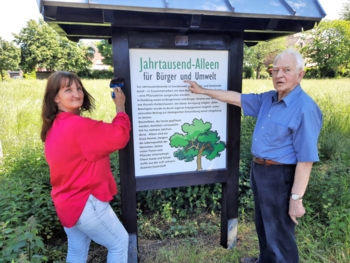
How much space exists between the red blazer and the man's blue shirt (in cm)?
118

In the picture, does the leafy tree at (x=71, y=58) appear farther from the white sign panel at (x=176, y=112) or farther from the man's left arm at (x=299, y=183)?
the man's left arm at (x=299, y=183)

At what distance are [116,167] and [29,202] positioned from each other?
4.45 ft

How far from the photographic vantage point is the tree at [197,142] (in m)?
2.85

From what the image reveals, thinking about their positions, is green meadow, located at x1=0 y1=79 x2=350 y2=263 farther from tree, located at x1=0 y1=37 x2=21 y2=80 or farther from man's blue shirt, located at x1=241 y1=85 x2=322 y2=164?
tree, located at x1=0 y1=37 x2=21 y2=80

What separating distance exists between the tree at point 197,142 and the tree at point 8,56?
5722 cm

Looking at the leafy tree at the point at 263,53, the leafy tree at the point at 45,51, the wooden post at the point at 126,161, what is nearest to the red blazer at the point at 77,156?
the wooden post at the point at 126,161

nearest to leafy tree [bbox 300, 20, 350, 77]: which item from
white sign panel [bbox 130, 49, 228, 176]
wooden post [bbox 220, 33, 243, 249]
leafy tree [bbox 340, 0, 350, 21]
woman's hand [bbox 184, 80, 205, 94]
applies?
leafy tree [bbox 340, 0, 350, 21]

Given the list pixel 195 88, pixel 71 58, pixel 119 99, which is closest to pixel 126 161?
pixel 119 99

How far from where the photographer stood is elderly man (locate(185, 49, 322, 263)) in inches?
86.7

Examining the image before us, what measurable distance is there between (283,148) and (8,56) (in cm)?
6025

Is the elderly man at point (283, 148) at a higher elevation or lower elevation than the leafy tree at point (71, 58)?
lower

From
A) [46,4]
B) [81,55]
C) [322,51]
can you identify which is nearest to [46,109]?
[46,4]

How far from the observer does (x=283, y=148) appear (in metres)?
2.33

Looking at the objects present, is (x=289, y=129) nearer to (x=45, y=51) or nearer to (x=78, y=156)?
(x=78, y=156)
